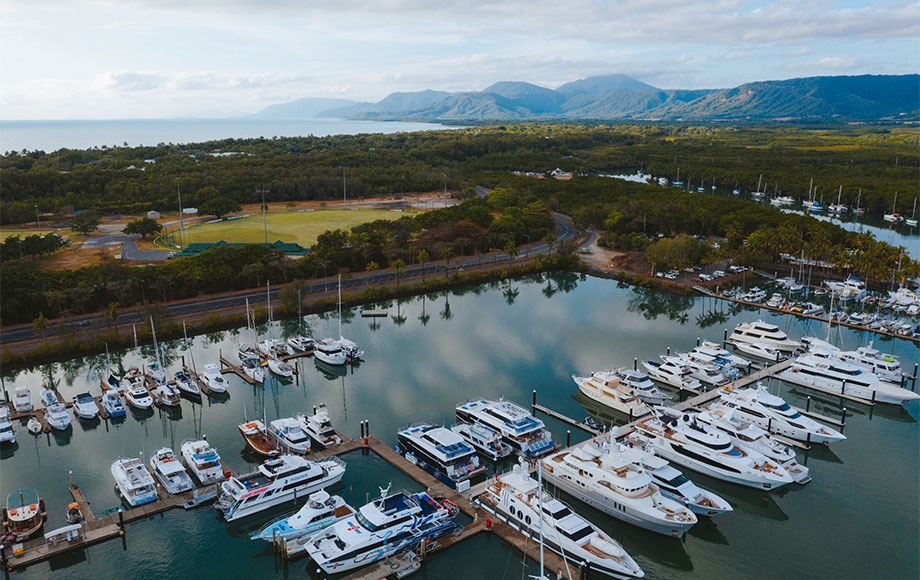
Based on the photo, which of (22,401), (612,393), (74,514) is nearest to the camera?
(74,514)

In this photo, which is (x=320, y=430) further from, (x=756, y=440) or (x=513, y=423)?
(x=756, y=440)

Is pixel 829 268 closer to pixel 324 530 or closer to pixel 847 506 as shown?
pixel 847 506

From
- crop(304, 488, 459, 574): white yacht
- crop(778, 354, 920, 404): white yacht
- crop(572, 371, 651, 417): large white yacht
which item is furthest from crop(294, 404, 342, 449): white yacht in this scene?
crop(778, 354, 920, 404): white yacht

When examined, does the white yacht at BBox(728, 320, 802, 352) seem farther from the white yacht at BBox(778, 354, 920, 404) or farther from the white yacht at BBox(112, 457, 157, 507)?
the white yacht at BBox(112, 457, 157, 507)

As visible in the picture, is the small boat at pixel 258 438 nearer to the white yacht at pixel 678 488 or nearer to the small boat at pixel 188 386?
the small boat at pixel 188 386

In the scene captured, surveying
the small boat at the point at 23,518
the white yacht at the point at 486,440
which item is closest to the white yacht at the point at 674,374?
the white yacht at the point at 486,440

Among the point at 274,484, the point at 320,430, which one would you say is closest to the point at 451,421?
the point at 320,430

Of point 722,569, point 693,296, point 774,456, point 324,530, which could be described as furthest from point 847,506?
point 693,296

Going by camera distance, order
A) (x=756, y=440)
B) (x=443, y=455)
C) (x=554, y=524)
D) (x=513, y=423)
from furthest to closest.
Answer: (x=513, y=423)
(x=756, y=440)
(x=443, y=455)
(x=554, y=524)
